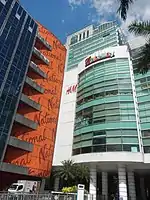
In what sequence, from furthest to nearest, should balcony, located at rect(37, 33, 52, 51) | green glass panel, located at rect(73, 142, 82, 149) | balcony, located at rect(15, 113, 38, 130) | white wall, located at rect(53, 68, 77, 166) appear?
balcony, located at rect(37, 33, 52, 51) < white wall, located at rect(53, 68, 77, 166) < green glass panel, located at rect(73, 142, 82, 149) < balcony, located at rect(15, 113, 38, 130)

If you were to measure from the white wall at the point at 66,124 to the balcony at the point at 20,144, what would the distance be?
9.17 metres

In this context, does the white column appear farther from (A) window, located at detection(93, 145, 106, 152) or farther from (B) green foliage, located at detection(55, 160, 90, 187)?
(B) green foliage, located at detection(55, 160, 90, 187)

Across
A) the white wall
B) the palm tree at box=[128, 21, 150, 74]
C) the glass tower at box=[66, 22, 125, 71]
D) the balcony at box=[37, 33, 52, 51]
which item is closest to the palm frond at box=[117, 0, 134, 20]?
the palm tree at box=[128, 21, 150, 74]

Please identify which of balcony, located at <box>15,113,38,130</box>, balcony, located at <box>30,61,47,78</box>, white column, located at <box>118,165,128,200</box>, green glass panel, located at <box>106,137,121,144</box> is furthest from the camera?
balcony, located at <box>30,61,47,78</box>

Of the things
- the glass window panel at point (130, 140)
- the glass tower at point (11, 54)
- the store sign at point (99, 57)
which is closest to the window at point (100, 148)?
the glass window panel at point (130, 140)

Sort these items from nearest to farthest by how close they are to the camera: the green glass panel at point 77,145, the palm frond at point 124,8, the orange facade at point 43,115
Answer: the palm frond at point 124,8 → the orange facade at point 43,115 → the green glass panel at point 77,145

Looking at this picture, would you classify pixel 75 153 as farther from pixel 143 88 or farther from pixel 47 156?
pixel 143 88

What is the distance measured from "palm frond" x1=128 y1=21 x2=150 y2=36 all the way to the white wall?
30545 mm

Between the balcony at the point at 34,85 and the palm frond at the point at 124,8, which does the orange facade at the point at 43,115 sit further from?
the palm frond at the point at 124,8

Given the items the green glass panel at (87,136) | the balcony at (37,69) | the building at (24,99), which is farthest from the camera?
the balcony at (37,69)

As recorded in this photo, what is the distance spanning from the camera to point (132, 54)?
4578 centimetres

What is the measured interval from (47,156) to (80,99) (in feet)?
47.0

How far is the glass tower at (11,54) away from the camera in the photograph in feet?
111

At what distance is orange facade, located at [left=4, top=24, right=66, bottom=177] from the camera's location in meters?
37.5
